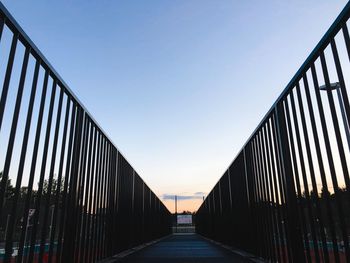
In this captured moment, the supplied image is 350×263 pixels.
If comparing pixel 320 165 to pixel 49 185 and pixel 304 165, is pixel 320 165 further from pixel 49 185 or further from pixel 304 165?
pixel 49 185

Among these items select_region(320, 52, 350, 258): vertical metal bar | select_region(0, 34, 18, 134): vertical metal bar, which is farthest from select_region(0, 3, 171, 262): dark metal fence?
select_region(320, 52, 350, 258): vertical metal bar

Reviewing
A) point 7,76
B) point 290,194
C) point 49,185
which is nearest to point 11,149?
point 7,76

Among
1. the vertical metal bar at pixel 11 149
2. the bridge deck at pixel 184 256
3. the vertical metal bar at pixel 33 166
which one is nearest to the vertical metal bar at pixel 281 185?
the bridge deck at pixel 184 256

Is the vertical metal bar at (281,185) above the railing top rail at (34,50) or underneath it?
underneath

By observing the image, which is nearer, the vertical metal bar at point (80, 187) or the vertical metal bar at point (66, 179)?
the vertical metal bar at point (66, 179)

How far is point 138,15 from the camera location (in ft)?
21.9

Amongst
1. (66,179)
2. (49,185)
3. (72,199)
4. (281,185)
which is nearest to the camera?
(49,185)

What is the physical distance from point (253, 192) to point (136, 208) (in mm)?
4495

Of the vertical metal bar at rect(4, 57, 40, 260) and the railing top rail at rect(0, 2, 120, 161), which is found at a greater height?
the railing top rail at rect(0, 2, 120, 161)

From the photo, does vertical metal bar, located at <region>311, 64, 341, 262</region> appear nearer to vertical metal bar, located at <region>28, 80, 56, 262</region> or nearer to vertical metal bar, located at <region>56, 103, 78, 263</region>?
vertical metal bar, located at <region>28, 80, 56, 262</region>

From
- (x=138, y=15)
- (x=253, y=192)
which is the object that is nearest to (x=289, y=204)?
(x=253, y=192)

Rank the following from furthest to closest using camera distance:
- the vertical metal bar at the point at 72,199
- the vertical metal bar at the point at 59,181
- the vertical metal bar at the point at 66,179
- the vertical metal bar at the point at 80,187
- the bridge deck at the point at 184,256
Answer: the bridge deck at the point at 184,256 < the vertical metal bar at the point at 80,187 < the vertical metal bar at the point at 72,199 < the vertical metal bar at the point at 66,179 < the vertical metal bar at the point at 59,181

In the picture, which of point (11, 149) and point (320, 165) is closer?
point (11, 149)

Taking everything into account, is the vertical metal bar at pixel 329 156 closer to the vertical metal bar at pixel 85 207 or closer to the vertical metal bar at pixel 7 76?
the vertical metal bar at pixel 7 76
